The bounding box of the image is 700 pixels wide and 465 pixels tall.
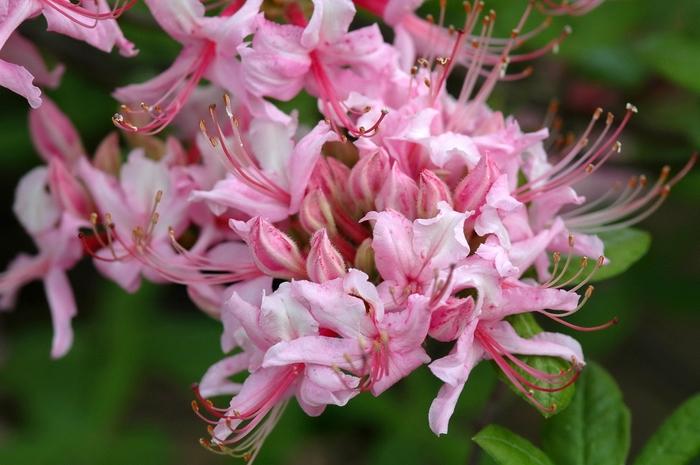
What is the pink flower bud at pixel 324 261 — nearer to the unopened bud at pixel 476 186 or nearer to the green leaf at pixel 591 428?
the unopened bud at pixel 476 186

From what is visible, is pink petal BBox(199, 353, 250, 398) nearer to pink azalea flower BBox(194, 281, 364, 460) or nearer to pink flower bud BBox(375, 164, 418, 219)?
pink azalea flower BBox(194, 281, 364, 460)

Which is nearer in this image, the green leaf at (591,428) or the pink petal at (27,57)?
the green leaf at (591,428)

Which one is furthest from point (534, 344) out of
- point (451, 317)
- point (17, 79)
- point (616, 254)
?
point (17, 79)

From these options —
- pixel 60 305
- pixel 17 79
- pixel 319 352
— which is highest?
pixel 17 79

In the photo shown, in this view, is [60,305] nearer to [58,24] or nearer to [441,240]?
[58,24]

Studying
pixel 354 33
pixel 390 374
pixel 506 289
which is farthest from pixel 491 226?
pixel 354 33

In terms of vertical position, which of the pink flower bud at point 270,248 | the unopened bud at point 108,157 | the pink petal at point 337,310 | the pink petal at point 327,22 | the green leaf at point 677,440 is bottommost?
the unopened bud at point 108,157

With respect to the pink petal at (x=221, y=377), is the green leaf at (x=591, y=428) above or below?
above

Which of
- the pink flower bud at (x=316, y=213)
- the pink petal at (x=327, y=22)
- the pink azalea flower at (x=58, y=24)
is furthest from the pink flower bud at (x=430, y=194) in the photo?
the pink azalea flower at (x=58, y=24)

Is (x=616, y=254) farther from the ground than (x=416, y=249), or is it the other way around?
(x=416, y=249)
